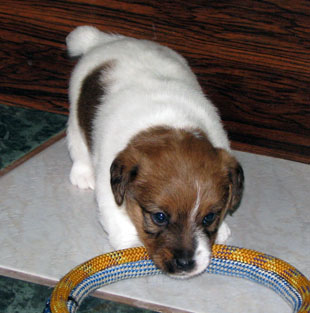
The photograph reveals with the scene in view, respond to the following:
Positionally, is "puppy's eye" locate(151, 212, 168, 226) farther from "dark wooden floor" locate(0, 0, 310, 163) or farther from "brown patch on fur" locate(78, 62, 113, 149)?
"dark wooden floor" locate(0, 0, 310, 163)

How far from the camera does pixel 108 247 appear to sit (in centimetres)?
348

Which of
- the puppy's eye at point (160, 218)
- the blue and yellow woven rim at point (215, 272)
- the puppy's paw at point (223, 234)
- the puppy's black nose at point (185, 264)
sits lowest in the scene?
the puppy's paw at point (223, 234)

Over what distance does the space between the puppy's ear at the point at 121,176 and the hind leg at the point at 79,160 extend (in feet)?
Result: 3.30

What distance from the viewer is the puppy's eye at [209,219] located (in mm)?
2992

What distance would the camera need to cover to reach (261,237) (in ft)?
12.0

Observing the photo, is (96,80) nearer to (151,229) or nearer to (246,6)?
(151,229)

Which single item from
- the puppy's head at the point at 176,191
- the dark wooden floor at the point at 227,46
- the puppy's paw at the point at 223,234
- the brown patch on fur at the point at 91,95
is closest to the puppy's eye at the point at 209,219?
the puppy's head at the point at 176,191

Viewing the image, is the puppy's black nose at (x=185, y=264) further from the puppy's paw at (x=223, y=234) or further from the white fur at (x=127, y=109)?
the puppy's paw at (x=223, y=234)

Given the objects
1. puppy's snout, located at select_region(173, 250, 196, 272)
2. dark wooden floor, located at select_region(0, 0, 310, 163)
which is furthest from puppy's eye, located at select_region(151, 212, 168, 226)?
dark wooden floor, located at select_region(0, 0, 310, 163)

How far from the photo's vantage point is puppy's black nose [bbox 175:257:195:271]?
285 cm

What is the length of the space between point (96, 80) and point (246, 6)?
1.48 metres

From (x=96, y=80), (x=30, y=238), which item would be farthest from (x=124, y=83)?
(x=30, y=238)

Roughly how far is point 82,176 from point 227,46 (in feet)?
5.23

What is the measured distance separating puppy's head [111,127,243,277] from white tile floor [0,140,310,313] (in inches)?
9.6
